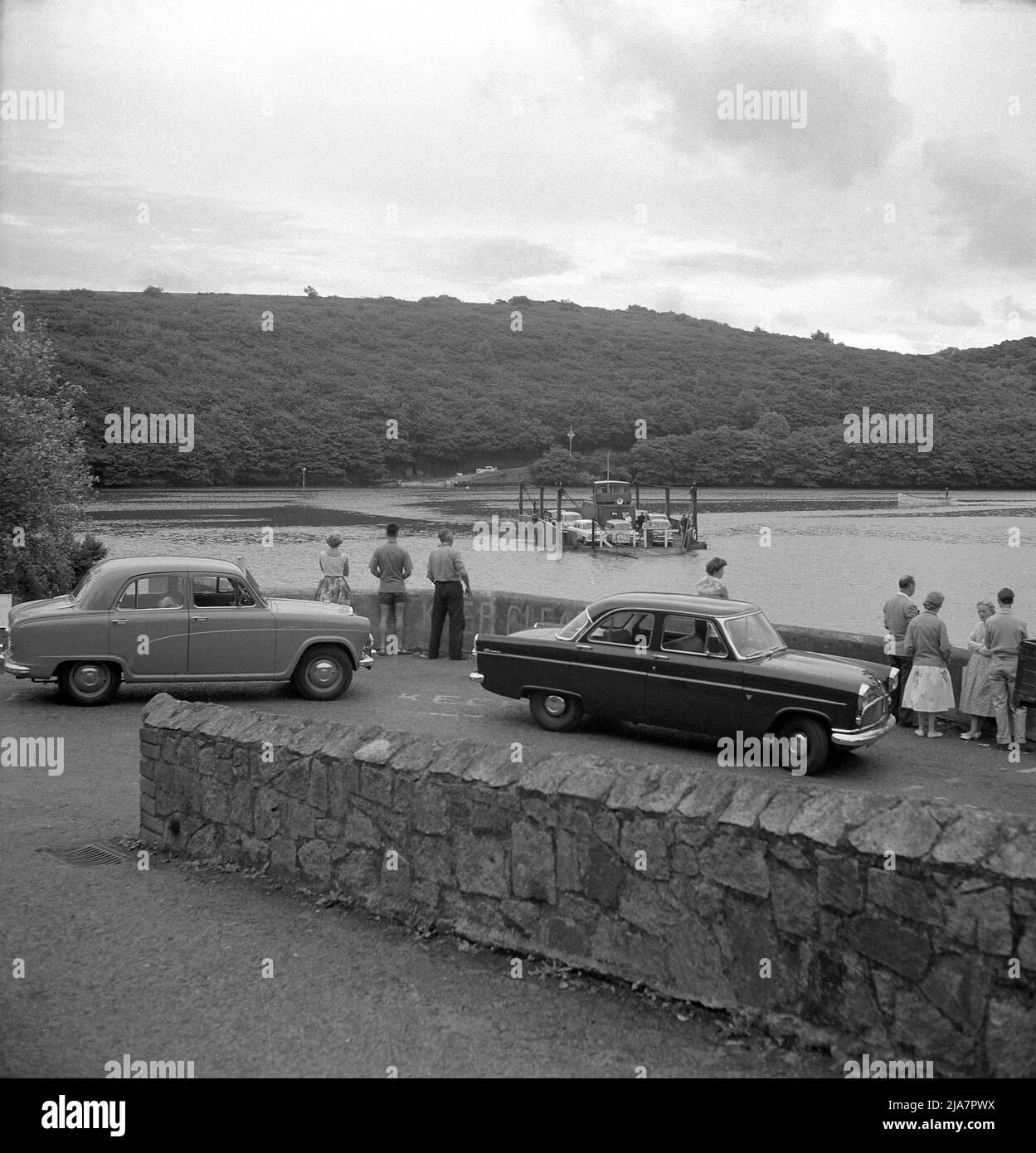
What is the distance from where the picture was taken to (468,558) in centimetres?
10462

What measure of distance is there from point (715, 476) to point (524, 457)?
92.4ft

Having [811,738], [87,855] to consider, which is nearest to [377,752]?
[87,855]

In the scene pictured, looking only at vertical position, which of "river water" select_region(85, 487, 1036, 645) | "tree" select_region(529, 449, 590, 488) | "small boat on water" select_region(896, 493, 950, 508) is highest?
"tree" select_region(529, 449, 590, 488)

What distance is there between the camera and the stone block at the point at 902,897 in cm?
464

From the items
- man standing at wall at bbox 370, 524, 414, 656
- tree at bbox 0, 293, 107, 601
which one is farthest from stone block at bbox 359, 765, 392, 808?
tree at bbox 0, 293, 107, 601

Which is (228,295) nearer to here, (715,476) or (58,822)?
(715,476)

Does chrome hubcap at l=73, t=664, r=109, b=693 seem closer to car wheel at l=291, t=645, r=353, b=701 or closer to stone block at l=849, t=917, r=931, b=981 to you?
car wheel at l=291, t=645, r=353, b=701

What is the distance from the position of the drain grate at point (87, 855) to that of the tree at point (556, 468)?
5412 inches

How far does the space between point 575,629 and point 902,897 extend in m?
7.90

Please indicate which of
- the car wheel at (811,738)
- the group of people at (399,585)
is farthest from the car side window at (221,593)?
the car wheel at (811,738)

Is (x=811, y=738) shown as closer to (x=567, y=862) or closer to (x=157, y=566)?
(x=567, y=862)

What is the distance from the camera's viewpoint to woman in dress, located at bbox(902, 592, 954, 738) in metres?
12.6

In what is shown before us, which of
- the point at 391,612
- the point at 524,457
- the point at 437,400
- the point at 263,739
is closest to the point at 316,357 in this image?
the point at 437,400

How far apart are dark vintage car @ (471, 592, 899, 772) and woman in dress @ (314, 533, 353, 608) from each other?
15.1 feet
